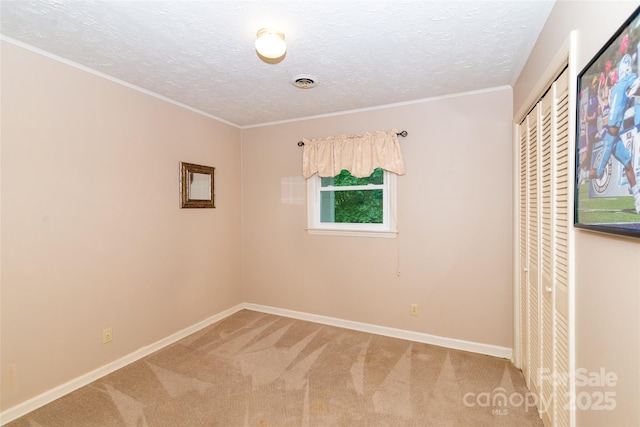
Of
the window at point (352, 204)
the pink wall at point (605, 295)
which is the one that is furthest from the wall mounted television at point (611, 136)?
the window at point (352, 204)

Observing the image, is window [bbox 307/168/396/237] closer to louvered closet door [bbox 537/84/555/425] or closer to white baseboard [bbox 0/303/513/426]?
white baseboard [bbox 0/303/513/426]

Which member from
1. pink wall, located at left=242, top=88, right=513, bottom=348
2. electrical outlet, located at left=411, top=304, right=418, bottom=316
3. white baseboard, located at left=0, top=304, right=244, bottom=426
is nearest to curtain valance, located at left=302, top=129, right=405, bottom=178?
pink wall, located at left=242, top=88, right=513, bottom=348

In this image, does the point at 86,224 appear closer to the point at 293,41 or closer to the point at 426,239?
the point at 293,41

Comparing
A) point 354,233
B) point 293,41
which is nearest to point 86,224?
point 293,41

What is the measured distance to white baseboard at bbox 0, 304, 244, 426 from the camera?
1969mm

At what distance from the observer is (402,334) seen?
3133mm

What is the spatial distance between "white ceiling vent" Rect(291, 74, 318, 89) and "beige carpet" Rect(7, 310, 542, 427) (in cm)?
243

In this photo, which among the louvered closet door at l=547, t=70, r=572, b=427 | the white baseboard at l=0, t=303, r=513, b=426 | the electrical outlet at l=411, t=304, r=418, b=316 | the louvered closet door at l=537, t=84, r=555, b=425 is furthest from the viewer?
the electrical outlet at l=411, t=304, r=418, b=316

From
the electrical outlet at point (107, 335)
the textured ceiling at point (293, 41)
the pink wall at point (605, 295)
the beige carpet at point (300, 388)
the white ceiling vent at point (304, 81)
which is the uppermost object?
the textured ceiling at point (293, 41)

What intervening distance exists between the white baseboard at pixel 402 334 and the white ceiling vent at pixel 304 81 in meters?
2.51

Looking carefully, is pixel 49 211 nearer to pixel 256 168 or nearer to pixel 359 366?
pixel 256 168

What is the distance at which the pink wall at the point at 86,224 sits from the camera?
6.48 feet

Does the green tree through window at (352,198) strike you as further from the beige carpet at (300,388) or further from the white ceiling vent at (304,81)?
the beige carpet at (300,388)

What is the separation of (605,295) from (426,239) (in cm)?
195
